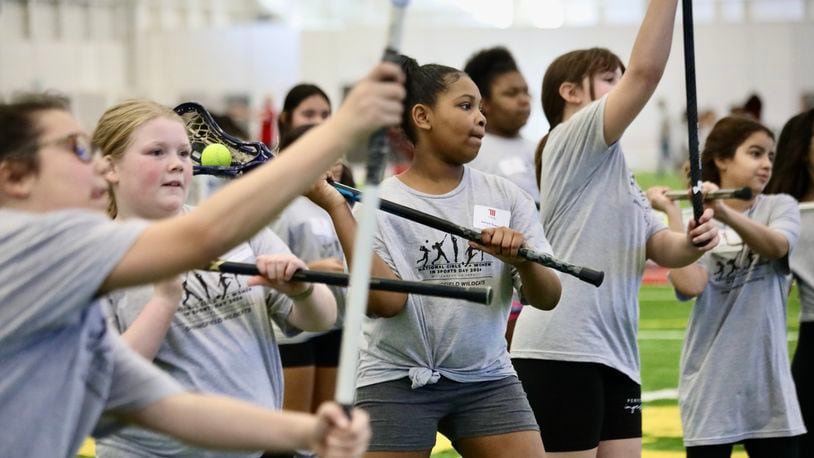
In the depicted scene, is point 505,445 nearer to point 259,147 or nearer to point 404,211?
point 404,211

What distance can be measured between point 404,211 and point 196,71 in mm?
38025

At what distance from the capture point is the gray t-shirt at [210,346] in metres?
4.52

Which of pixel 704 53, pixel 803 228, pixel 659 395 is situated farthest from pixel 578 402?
pixel 704 53

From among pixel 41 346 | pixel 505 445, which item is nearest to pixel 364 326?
pixel 505 445

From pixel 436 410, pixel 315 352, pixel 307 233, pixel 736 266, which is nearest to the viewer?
pixel 436 410

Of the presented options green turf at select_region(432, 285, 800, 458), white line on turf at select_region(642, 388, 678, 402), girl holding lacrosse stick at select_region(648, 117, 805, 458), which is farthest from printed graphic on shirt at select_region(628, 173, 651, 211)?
white line on turf at select_region(642, 388, 678, 402)

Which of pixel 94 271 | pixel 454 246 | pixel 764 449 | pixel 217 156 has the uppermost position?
pixel 94 271

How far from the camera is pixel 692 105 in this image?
5.25 meters

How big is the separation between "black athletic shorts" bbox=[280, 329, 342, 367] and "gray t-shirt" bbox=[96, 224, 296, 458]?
2.50 meters

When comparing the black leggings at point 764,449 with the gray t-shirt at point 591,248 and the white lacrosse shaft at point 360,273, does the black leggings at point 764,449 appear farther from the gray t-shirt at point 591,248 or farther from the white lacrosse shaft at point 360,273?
A: the white lacrosse shaft at point 360,273

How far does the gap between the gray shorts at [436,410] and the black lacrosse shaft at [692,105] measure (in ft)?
3.68

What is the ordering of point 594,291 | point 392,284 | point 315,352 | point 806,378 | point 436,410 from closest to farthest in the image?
point 392,284 → point 436,410 → point 594,291 → point 806,378 → point 315,352

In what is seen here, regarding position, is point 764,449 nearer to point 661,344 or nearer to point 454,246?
point 454,246

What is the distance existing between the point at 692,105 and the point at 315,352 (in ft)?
9.75
